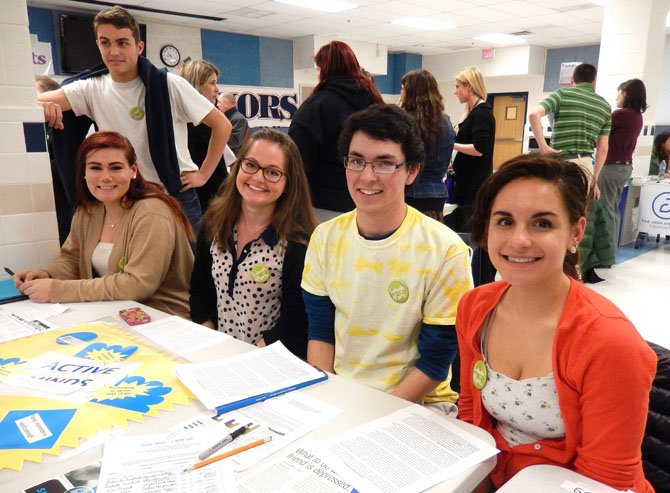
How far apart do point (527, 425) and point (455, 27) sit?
8458 mm

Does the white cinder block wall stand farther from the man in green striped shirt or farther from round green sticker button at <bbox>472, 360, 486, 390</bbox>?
the man in green striped shirt

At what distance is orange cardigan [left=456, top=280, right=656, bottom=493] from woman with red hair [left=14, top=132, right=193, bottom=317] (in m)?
1.40

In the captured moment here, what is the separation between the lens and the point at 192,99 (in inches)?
101

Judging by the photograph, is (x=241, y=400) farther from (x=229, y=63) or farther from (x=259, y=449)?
(x=229, y=63)

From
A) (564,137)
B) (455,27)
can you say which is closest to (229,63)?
(455,27)

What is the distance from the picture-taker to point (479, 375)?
122 centimetres

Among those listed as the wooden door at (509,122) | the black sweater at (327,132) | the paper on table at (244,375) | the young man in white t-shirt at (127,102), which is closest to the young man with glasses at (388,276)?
the paper on table at (244,375)

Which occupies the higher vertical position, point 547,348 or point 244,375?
point 547,348

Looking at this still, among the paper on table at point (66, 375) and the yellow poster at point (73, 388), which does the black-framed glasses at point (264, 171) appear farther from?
the paper on table at point (66, 375)

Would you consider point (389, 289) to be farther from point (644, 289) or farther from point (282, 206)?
point (644, 289)

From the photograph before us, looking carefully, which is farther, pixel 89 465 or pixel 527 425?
pixel 527 425

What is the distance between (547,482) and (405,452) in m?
0.25

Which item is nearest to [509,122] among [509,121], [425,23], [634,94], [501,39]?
[509,121]

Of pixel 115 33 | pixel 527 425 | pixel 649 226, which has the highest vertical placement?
pixel 115 33
